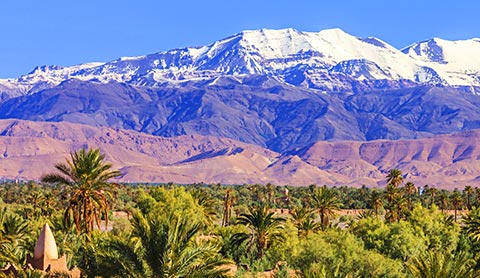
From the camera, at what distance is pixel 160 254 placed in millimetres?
31391

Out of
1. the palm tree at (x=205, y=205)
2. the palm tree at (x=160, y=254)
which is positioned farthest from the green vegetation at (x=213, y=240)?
the palm tree at (x=205, y=205)

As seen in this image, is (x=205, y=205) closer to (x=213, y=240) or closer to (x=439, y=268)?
(x=213, y=240)

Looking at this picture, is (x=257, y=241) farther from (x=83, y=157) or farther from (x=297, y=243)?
(x=83, y=157)

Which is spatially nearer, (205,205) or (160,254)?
(160,254)

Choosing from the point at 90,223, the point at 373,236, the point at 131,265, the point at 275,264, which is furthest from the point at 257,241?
the point at 131,265

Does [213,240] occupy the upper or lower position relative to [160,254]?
lower

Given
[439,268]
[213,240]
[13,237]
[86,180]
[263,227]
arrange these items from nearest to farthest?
1. [439,268]
2. [86,180]
3. [13,237]
4. [213,240]
5. [263,227]

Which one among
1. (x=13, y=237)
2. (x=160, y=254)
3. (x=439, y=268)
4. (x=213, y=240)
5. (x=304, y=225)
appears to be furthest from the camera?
(x=304, y=225)

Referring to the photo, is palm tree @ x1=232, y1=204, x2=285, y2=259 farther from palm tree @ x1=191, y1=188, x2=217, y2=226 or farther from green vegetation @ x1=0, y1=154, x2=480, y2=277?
palm tree @ x1=191, y1=188, x2=217, y2=226

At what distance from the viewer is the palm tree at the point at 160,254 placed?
31375 millimetres

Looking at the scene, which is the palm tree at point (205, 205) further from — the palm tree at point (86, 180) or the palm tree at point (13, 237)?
the palm tree at point (86, 180)

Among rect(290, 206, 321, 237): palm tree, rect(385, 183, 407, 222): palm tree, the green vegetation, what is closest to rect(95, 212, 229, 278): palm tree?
the green vegetation

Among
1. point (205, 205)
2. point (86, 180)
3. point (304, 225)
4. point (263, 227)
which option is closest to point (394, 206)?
point (205, 205)

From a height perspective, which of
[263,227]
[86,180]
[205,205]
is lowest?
[263,227]
